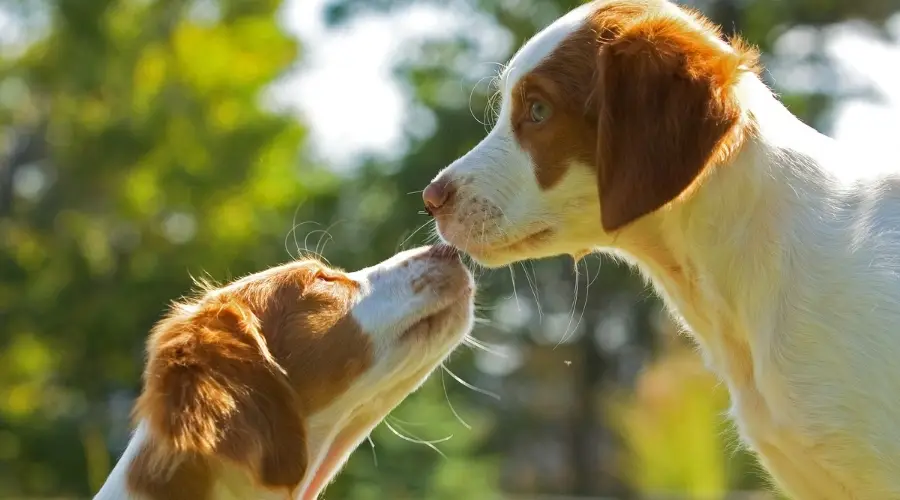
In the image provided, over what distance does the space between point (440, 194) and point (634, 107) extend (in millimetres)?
710

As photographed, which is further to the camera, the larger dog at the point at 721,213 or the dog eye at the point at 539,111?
the dog eye at the point at 539,111

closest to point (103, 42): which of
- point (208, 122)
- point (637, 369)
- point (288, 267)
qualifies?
point (208, 122)

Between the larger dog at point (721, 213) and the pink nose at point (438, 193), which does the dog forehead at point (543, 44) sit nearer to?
the larger dog at point (721, 213)

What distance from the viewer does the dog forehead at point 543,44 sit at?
12.0ft

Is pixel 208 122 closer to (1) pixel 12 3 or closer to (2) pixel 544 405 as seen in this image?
(1) pixel 12 3

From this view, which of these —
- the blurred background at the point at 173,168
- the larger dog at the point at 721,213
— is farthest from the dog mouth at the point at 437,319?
the blurred background at the point at 173,168

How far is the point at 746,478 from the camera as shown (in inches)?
524

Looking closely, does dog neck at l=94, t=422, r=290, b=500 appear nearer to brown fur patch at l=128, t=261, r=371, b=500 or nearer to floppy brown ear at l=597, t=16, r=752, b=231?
brown fur patch at l=128, t=261, r=371, b=500

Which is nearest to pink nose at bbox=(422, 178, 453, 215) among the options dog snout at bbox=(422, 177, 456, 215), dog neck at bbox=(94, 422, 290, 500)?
dog snout at bbox=(422, 177, 456, 215)

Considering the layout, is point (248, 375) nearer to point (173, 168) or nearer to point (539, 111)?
point (539, 111)

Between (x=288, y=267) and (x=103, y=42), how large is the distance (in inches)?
590

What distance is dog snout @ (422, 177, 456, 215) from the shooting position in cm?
369

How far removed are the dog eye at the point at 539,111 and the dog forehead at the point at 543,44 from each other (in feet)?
0.37

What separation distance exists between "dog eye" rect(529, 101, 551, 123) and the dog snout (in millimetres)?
350
